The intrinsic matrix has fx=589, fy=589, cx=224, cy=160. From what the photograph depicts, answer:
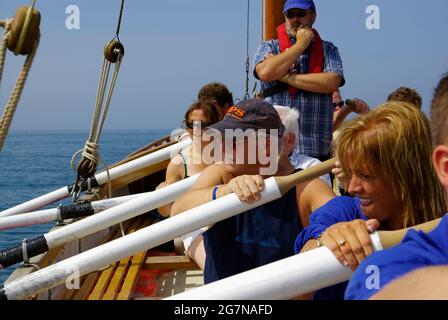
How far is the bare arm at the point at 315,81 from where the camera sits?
3.48m

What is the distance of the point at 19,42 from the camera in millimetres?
1876

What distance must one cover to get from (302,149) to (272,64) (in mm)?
558

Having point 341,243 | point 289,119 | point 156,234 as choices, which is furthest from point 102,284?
point 341,243

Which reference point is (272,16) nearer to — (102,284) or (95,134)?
(95,134)

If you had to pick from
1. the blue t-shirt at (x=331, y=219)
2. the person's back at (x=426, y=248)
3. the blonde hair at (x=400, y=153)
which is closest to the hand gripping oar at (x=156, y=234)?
the blue t-shirt at (x=331, y=219)

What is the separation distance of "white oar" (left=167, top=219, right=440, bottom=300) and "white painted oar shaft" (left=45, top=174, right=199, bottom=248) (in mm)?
1682

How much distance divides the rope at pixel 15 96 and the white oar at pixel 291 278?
0.90m

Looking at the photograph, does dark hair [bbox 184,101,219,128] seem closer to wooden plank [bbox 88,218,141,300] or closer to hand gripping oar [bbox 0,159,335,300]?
wooden plank [bbox 88,218,141,300]

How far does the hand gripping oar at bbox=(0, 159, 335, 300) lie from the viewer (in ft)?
6.35

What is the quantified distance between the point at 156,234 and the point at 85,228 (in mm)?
951

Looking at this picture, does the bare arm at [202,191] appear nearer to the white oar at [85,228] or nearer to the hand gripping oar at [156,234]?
the hand gripping oar at [156,234]

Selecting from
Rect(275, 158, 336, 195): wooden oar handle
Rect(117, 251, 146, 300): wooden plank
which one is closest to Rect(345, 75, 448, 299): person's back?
Rect(275, 158, 336, 195): wooden oar handle
